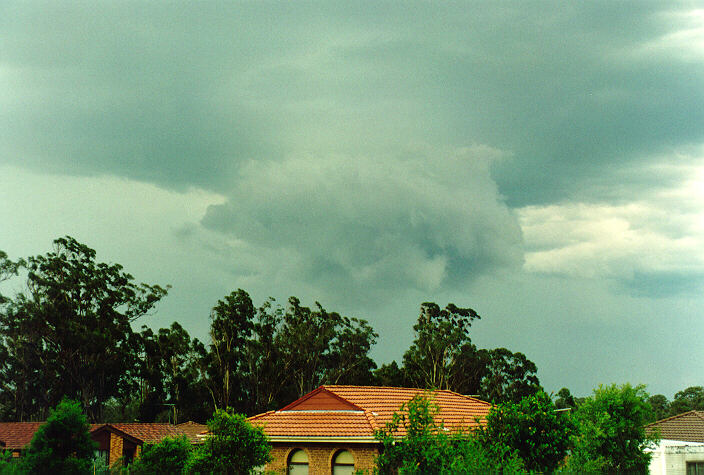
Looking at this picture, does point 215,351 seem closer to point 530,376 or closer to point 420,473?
point 530,376

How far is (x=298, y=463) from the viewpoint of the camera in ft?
106

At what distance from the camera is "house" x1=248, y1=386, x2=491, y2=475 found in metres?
31.3

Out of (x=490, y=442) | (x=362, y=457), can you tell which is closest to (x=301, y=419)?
(x=362, y=457)

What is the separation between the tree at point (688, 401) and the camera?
320 ft

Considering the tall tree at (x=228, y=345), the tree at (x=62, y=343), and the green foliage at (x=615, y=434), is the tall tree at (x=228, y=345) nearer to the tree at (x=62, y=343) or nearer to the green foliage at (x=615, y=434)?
the tree at (x=62, y=343)

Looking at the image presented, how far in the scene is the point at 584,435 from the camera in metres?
25.8

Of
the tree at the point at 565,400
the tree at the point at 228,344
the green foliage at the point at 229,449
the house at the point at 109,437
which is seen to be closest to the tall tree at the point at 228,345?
the tree at the point at 228,344

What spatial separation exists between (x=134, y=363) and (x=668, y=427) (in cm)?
5019

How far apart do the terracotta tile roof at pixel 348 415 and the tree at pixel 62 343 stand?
38.5 meters

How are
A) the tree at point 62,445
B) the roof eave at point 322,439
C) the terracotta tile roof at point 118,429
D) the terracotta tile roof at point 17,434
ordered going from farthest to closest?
1. the terracotta tile roof at point 118,429
2. the terracotta tile roof at point 17,434
3. the roof eave at point 322,439
4. the tree at point 62,445

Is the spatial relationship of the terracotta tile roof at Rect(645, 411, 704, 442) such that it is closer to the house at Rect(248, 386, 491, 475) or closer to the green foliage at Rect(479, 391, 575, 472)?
the house at Rect(248, 386, 491, 475)

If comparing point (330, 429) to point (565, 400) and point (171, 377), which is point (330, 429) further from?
point (565, 400)

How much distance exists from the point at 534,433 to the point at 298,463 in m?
13.6

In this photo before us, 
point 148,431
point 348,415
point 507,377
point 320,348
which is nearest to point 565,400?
point 507,377
